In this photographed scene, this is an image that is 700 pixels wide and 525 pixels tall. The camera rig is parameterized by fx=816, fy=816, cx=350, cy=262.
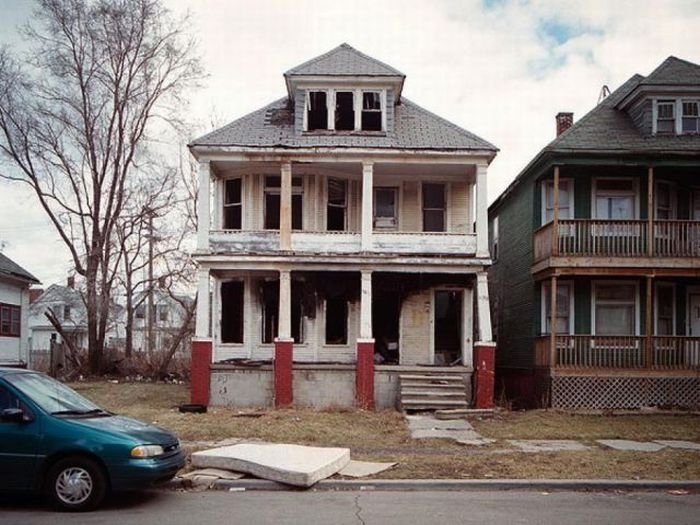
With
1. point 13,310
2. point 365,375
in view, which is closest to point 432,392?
point 365,375

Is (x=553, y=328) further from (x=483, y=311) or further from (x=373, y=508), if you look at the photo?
(x=373, y=508)

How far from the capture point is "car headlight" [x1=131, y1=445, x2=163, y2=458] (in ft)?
30.4

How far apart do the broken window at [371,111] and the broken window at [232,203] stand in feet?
13.8

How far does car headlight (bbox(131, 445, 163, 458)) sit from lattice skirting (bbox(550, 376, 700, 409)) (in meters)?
14.3

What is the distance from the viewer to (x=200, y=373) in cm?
2155

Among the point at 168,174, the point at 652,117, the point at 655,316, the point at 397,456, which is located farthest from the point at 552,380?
the point at 168,174

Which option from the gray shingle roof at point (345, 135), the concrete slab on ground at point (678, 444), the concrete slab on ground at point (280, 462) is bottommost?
the concrete slab on ground at point (678, 444)

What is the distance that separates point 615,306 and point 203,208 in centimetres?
1214

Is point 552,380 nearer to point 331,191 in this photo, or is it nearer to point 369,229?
point 369,229

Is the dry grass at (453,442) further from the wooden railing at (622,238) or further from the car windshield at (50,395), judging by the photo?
the wooden railing at (622,238)

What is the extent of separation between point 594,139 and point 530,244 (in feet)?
12.3

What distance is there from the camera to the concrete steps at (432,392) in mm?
20656

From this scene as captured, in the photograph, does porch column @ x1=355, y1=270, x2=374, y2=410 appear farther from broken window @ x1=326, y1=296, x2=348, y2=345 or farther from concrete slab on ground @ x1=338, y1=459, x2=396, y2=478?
concrete slab on ground @ x1=338, y1=459, x2=396, y2=478

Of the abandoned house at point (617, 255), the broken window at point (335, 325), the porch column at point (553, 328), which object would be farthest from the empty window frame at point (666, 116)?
the broken window at point (335, 325)
